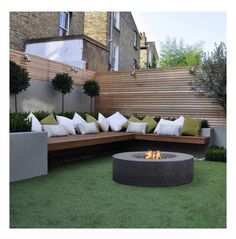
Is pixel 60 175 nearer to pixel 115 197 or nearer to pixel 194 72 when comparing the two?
pixel 115 197

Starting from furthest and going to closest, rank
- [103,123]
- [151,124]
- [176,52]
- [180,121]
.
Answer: [176,52] < [103,123] < [151,124] < [180,121]

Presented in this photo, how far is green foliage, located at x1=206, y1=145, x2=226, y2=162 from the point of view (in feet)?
21.2

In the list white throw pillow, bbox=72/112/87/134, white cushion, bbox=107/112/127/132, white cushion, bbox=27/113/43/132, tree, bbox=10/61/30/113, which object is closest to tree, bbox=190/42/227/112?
white cushion, bbox=107/112/127/132

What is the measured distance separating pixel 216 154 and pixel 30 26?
7039 millimetres

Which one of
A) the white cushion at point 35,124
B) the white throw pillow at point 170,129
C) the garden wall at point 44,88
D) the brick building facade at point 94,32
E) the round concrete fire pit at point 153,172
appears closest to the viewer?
the round concrete fire pit at point 153,172

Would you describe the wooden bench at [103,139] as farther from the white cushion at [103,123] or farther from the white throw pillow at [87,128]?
the white cushion at [103,123]

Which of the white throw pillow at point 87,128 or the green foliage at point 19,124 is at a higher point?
the green foliage at point 19,124

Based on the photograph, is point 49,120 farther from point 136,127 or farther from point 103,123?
point 136,127

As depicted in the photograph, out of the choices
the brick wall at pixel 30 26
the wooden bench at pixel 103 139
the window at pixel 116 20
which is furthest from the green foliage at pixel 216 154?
the window at pixel 116 20

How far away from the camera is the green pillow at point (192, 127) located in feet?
22.2

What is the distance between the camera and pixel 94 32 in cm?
1323

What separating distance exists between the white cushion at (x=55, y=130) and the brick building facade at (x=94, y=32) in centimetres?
398

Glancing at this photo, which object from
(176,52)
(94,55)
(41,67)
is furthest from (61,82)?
(176,52)
